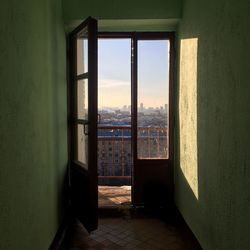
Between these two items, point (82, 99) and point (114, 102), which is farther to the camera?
point (114, 102)

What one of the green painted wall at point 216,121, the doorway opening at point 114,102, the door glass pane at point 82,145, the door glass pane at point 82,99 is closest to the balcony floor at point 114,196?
the doorway opening at point 114,102

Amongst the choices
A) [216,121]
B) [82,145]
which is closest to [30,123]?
[82,145]

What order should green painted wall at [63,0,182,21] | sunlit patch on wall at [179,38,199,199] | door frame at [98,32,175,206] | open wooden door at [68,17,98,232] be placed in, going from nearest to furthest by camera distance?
sunlit patch on wall at [179,38,199,199] < open wooden door at [68,17,98,232] < green painted wall at [63,0,182,21] < door frame at [98,32,175,206]

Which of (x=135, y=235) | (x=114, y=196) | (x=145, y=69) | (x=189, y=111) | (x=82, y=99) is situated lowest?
(x=135, y=235)

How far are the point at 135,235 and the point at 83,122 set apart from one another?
1255 millimetres

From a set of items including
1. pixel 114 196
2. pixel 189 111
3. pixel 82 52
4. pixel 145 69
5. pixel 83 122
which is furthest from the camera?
pixel 114 196

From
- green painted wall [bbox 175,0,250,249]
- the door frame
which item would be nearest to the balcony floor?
the door frame

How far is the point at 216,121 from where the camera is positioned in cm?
193

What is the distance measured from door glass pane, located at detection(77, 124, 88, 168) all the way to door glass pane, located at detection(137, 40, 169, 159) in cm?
75

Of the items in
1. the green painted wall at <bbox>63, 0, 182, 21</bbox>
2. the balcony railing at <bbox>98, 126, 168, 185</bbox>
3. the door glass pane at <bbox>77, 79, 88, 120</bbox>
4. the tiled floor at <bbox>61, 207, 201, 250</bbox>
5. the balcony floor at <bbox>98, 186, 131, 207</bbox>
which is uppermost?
the green painted wall at <bbox>63, 0, 182, 21</bbox>

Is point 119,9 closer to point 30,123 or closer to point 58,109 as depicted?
point 58,109

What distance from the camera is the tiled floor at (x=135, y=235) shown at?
8.75 ft

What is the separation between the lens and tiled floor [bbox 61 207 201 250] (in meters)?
2.67

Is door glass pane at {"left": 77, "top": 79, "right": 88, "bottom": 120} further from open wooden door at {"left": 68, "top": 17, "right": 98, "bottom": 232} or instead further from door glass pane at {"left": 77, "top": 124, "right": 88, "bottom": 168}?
door glass pane at {"left": 77, "top": 124, "right": 88, "bottom": 168}
